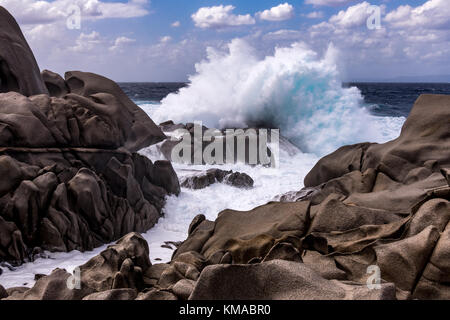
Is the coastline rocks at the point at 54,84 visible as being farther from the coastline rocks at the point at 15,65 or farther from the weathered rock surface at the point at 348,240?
the weathered rock surface at the point at 348,240

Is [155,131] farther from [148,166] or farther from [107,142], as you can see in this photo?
[107,142]

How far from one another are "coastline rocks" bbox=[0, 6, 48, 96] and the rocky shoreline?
31 mm

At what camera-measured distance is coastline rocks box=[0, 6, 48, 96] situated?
33.3ft

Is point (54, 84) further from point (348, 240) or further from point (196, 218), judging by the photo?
point (348, 240)

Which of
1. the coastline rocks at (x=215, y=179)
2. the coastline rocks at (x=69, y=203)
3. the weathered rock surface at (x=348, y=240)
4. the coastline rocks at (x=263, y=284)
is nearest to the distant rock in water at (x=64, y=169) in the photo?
the coastline rocks at (x=69, y=203)

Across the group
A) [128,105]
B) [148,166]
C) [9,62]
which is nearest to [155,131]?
[128,105]

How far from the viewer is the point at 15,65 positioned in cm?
1027

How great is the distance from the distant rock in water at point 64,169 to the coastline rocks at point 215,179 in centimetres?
95

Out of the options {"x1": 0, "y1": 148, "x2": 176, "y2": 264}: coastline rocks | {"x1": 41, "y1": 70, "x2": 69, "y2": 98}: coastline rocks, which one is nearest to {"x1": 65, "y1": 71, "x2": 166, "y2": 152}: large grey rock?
{"x1": 41, "y1": 70, "x2": 69, "y2": 98}: coastline rocks

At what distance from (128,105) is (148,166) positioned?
248 cm

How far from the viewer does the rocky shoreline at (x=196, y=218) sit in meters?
3.68

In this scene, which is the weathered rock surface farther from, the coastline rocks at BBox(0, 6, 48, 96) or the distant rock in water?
the coastline rocks at BBox(0, 6, 48, 96)

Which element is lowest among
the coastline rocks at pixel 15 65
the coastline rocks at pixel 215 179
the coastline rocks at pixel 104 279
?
the coastline rocks at pixel 215 179

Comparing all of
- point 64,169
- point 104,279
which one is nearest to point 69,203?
point 64,169
